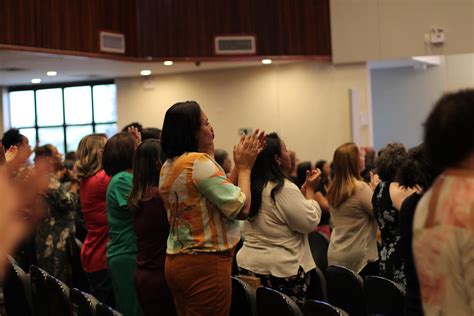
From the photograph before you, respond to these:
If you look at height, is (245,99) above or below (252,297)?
above

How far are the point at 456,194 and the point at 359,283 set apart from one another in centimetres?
200

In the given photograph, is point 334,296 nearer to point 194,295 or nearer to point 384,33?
point 194,295

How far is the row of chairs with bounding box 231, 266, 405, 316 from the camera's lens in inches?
118

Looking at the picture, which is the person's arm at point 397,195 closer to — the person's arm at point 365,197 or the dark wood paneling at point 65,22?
the person's arm at point 365,197

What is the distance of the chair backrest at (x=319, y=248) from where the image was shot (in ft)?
17.1

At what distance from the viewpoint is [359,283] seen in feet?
12.2

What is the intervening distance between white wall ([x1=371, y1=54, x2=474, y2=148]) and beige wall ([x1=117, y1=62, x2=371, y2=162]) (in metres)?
2.18

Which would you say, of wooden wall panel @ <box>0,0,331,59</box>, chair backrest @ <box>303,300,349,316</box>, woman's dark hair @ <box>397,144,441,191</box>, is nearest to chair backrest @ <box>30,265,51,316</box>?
chair backrest @ <box>303,300,349,316</box>

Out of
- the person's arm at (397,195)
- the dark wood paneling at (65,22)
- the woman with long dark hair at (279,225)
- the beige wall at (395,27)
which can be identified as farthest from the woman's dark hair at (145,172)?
the beige wall at (395,27)

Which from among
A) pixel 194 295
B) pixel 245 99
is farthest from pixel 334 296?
pixel 245 99

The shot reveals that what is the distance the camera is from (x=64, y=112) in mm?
12125

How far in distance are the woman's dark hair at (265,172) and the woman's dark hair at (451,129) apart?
2087 millimetres

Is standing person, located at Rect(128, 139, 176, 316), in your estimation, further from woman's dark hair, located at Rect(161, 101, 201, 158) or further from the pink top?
the pink top

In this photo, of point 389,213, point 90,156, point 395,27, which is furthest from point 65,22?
point 389,213
